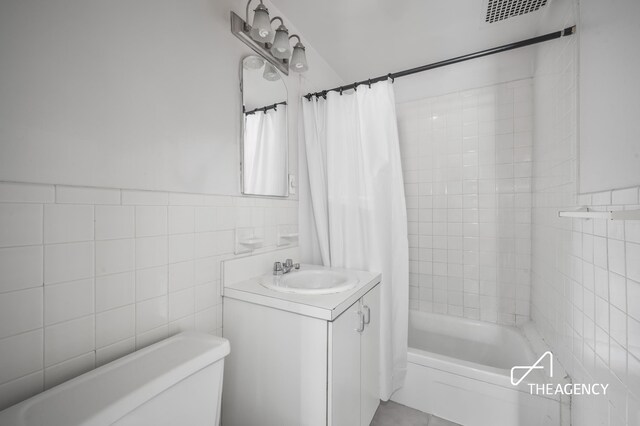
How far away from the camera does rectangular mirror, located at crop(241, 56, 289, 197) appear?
1.28 meters

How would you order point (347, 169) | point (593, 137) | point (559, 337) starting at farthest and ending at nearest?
point (347, 169)
point (559, 337)
point (593, 137)

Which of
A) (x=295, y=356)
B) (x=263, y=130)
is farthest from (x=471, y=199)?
(x=295, y=356)

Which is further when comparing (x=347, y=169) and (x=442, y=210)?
(x=442, y=210)

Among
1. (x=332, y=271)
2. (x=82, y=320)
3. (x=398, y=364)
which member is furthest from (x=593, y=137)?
(x=82, y=320)

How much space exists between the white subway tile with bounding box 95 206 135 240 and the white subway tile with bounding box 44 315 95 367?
24 cm

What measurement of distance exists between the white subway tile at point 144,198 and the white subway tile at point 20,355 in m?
0.40

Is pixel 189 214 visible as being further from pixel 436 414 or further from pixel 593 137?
pixel 436 414

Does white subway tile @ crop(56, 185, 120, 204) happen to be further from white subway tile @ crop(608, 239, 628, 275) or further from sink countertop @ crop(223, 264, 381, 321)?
white subway tile @ crop(608, 239, 628, 275)

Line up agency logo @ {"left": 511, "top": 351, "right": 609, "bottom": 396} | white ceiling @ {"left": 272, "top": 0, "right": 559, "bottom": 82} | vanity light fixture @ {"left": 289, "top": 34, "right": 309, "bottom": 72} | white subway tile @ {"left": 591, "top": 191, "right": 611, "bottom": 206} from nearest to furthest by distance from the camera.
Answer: white subway tile @ {"left": 591, "top": 191, "right": 611, "bottom": 206}
agency logo @ {"left": 511, "top": 351, "right": 609, "bottom": 396}
vanity light fixture @ {"left": 289, "top": 34, "right": 309, "bottom": 72}
white ceiling @ {"left": 272, "top": 0, "right": 559, "bottom": 82}

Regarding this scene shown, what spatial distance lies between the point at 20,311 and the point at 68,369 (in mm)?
210

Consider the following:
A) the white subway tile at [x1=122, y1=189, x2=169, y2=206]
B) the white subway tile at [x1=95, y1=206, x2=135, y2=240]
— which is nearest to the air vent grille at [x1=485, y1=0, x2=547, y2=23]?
the white subway tile at [x1=122, y1=189, x2=169, y2=206]

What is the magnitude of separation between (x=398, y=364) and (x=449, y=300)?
2.63 feet

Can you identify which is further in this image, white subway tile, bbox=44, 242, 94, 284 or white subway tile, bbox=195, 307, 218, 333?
white subway tile, bbox=195, 307, 218, 333

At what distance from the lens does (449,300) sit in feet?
6.68
